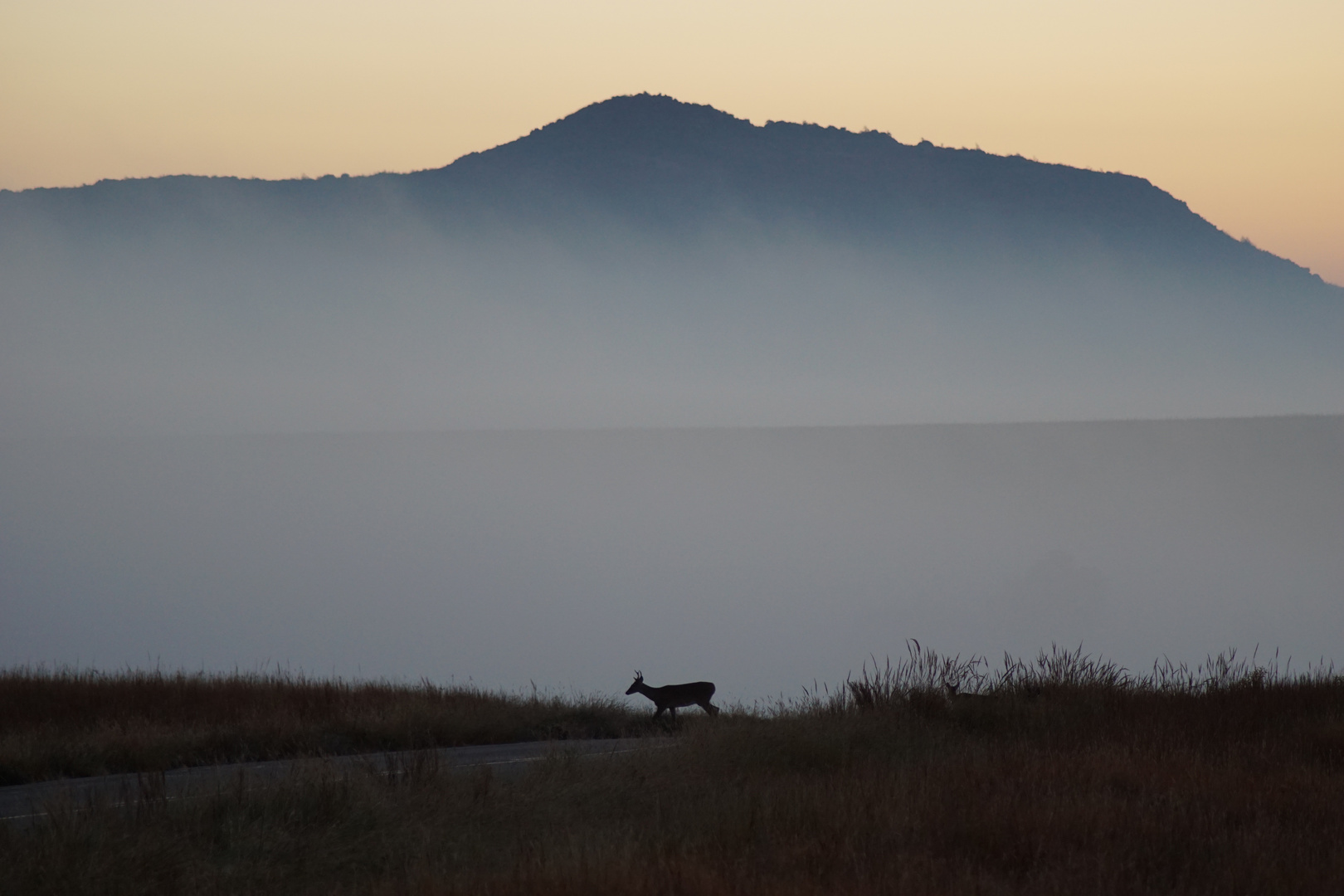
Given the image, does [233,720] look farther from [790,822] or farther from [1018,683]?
[1018,683]

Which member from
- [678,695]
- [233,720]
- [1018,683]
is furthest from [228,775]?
[1018,683]

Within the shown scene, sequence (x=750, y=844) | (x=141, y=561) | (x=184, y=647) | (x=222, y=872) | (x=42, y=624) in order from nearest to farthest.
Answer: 1. (x=222, y=872)
2. (x=750, y=844)
3. (x=184, y=647)
4. (x=42, y=624)
5. (x=141, y=561)

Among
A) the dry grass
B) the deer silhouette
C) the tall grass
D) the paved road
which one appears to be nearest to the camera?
the paved road

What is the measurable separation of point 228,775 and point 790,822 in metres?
5.15

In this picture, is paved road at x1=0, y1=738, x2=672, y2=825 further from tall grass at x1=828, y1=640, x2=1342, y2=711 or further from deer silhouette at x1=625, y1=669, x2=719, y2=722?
tall grass at x1=828, y1=640, x2=1342, y2=711

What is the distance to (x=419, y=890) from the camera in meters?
6.25

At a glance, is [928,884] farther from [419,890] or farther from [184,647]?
[184,647]

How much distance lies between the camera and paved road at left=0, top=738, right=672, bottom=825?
26.2 feet

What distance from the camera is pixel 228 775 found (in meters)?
10.0

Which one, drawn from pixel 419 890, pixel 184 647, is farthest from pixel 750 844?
pixel 184 647

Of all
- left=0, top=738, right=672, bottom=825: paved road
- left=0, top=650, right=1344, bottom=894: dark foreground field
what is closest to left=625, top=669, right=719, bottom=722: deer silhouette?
left=0, top=738, right=672, bottom=825: paved road

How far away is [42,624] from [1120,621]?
200 ft

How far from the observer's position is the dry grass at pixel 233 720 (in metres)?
11.4

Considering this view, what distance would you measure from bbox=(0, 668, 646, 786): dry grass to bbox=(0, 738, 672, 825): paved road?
1.68 ft
